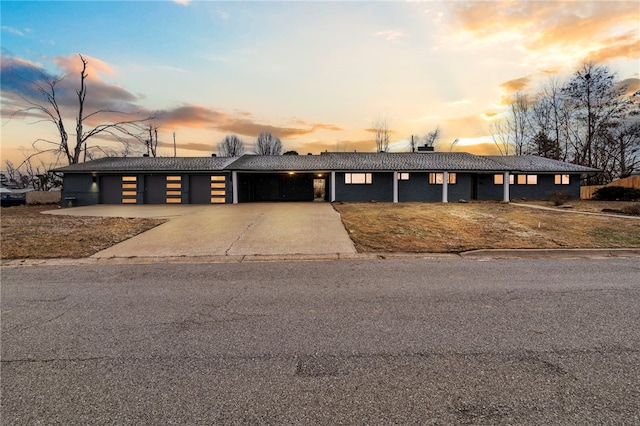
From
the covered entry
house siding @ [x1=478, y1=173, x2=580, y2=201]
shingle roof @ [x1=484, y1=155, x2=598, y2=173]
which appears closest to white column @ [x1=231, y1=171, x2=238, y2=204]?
the covered entry

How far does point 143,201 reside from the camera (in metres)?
25.6

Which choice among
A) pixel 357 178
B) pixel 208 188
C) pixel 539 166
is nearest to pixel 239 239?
pixel 208 188

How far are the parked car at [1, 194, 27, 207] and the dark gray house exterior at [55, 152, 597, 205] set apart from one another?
4.52 metres

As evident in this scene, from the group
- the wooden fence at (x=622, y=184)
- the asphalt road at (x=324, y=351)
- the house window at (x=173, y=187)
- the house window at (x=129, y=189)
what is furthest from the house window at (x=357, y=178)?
the asphalt road at (x=324, y=351)

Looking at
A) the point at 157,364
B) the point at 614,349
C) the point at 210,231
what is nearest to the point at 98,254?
the point at 210,231

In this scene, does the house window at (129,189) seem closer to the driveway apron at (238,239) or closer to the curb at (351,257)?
the driveway apron at (238,239)

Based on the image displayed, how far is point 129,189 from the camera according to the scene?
25.9 meters

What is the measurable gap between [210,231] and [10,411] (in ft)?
32.1

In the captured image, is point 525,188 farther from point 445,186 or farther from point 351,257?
point 351,257

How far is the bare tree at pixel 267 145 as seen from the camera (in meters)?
65.0

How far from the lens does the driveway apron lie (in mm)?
8859

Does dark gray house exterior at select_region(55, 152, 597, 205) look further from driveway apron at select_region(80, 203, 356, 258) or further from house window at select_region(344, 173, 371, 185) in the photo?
driveway apron at select_region(80, 203, 356, 258)

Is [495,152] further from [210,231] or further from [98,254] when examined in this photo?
[98,254]

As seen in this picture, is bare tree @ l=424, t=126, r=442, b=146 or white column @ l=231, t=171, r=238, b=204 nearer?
white column @ l=231, t=171, r=238, b=204
